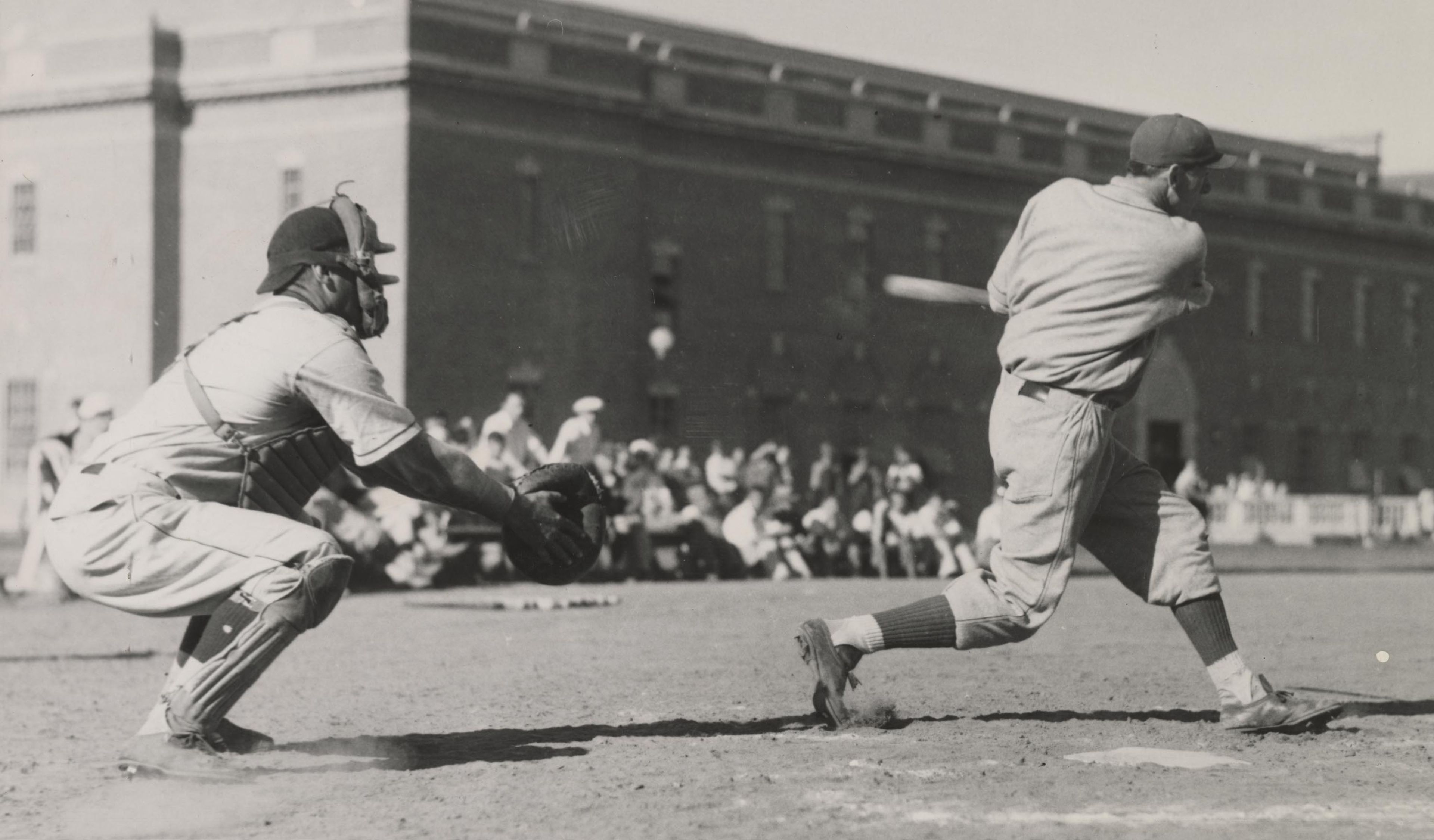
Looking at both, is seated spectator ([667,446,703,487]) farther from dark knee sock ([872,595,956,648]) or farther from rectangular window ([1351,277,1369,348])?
rectangular window ([1351,277,1369,348])

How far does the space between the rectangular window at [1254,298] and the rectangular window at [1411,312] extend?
6.10 m

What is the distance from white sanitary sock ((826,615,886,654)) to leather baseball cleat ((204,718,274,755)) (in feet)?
6.09

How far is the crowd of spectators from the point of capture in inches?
757

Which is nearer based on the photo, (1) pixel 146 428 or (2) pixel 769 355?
(1) pixel 146 428

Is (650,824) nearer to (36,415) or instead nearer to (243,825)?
(243,825)

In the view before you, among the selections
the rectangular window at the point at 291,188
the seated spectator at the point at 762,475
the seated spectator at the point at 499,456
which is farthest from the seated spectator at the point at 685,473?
the rectangular window at the point at 291,188

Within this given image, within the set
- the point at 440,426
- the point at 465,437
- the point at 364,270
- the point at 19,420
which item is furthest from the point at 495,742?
the point at 19,420

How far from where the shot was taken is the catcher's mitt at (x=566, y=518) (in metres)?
6.28

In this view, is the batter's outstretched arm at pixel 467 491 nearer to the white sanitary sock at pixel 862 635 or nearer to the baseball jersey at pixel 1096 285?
the white sanitary sock at pixel 862 635

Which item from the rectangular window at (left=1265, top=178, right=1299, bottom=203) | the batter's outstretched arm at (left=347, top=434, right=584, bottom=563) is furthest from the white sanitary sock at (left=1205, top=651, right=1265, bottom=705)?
the rectangular window at (left=1265, top=178, right=1299, bottom=203)

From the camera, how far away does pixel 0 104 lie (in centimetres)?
4253

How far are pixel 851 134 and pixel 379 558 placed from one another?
3032 cm

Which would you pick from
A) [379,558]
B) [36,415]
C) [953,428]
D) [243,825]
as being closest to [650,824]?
[243,825]

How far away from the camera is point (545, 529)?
20.4 feet
